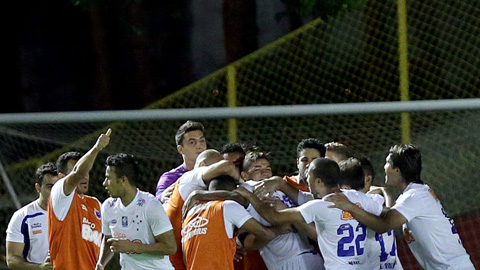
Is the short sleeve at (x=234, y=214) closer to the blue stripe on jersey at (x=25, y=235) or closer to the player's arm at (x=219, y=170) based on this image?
the player's arm at (x=219, y=170)

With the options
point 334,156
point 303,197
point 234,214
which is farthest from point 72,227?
point 334,156

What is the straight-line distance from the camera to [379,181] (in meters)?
10.2

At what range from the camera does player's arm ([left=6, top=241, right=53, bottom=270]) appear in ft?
26.0

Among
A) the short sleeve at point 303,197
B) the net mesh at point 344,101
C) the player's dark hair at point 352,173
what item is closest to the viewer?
the player's dark hair at point 352,173

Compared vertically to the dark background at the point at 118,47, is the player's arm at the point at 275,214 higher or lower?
lower

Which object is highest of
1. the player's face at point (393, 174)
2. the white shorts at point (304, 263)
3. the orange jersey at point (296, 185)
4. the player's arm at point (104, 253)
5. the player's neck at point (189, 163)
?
the player's neck at point (189, 163)

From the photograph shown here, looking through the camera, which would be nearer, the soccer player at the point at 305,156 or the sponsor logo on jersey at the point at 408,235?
the sponsor logo on jersey at the point at 408,235

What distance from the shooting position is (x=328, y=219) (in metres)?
6.73

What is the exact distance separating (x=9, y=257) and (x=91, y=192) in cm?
270

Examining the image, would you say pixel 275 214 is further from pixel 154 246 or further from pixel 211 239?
pixel 154 246

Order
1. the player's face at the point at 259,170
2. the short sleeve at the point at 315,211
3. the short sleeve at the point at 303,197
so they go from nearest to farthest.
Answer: the short sleeve at the point at 315,211 < the short sleeve at the point at 303,197 < the player's face at the point at 259,170

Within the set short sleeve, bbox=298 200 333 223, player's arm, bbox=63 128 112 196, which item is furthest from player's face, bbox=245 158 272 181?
player's arm, bbox=63 128 112 196

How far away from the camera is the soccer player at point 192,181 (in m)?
6.91

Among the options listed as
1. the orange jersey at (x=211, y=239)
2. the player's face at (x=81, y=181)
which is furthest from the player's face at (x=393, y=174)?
the player's face at (x=81, y=181)
